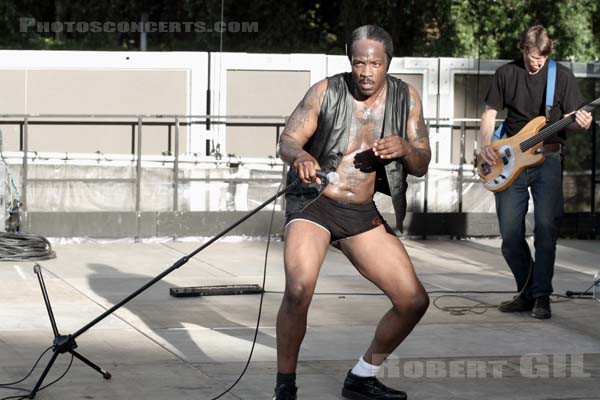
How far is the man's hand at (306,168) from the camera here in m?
5.73

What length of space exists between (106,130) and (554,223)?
7174 mm

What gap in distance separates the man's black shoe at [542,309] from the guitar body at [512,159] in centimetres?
86

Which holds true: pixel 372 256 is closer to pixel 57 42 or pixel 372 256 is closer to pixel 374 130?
pixel 374 130

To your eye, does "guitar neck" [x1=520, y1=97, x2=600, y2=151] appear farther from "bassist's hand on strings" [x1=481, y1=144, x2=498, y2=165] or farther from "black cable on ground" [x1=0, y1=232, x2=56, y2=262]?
"black cable on ground" [x1=0, y1=232, x2=56, y2=262]

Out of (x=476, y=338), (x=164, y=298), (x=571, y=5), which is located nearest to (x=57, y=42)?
(x=571, y=5)

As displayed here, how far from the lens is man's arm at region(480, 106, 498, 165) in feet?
29.5

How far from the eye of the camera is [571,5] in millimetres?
22172

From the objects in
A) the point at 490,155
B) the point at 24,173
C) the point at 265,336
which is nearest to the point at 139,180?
the point at 24,173

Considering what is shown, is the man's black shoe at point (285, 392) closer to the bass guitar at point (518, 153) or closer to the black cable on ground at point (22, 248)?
the bass guitar at point (518, 153)

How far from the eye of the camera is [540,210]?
8.89 metres

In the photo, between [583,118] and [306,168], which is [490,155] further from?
[306,168]

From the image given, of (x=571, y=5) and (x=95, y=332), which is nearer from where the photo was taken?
(x=95, y=332)

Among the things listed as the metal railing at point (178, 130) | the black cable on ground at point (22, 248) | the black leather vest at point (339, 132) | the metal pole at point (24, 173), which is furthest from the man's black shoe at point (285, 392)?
the metal pole at point (24, 173)

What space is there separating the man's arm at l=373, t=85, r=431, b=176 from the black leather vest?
0.16 ft
